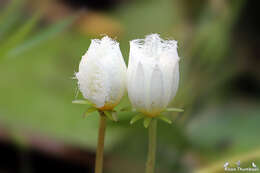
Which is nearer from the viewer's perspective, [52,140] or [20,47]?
[20,47]

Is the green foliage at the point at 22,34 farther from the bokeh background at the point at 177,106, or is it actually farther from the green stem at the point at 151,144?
the green stem at the point at 151,144

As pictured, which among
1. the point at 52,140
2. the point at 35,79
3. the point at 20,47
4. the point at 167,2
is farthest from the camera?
the point at 167,2

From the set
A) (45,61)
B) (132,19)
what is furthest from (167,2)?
(45,61)

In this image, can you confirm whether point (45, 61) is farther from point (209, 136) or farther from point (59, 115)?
point (209, 136)

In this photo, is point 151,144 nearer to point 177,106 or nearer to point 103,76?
point 103,76

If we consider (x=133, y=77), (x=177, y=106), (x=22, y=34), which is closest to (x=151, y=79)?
(x=133, y=77)

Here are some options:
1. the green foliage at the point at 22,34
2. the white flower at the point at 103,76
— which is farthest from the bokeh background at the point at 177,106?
the white flower at the point at 103,76
